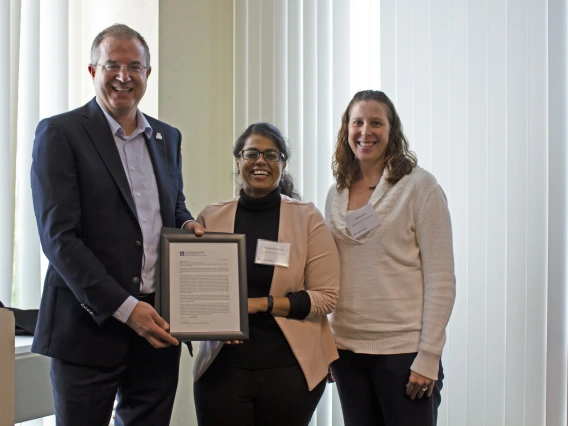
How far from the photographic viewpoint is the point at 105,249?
184 centimetres

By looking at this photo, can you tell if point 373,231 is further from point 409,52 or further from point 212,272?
point 409,52

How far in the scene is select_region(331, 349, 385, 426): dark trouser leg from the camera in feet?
6.91

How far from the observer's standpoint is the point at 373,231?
2.09 meters

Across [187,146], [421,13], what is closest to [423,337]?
[421,13]

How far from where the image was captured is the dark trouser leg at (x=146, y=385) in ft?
6.28

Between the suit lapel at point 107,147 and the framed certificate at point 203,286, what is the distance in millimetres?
174

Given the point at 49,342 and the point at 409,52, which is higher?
the point at 409,52

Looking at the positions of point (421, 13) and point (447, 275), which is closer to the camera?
point (447, 275)

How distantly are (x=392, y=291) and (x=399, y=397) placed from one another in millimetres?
351

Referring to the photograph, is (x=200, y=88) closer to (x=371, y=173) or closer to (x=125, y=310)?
(x=371, y=173)

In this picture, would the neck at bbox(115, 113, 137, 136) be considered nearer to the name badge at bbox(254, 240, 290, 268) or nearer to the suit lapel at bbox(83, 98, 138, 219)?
the suit lapel at bbox(83, 98, 138, 219)

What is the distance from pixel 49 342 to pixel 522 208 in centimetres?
189

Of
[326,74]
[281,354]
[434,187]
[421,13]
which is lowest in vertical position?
[281,354]

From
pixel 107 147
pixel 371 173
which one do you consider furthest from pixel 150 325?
pixel 371 173
